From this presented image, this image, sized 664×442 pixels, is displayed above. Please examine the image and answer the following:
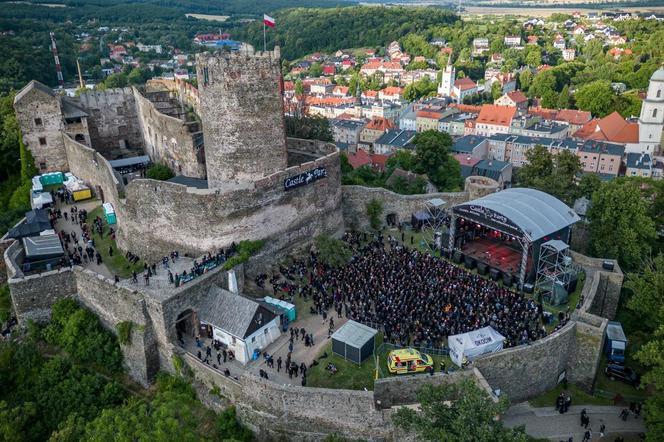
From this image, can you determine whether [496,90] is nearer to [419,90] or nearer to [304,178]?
[419,90]

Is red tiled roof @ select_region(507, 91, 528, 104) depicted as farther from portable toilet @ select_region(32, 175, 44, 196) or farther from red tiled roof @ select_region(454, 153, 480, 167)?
portable toilet @ select_region(32, 175, 44, 196)

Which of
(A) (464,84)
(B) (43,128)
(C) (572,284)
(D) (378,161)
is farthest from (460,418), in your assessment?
(A) (464,84)

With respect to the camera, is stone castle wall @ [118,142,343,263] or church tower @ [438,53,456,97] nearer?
stone castle wall @ [118,142,343,263]

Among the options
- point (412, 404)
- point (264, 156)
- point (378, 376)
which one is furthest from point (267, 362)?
point (264, 156)

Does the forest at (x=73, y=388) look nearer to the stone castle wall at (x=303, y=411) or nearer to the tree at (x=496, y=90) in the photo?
the stone castle wall at (x=303, y=411)

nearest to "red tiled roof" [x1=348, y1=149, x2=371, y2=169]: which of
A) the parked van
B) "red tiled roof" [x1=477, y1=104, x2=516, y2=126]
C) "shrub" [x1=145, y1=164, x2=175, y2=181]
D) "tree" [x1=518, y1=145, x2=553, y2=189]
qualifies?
"tree" [x1=518, y1=145, x2=553, y2=189]

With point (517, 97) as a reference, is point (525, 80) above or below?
below
